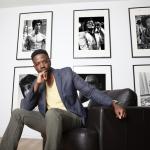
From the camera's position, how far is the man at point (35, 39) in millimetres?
4297

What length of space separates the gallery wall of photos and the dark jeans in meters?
2.09

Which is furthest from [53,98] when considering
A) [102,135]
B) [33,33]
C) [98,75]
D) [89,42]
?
[33,33]

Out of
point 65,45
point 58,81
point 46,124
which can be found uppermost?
point 65,45

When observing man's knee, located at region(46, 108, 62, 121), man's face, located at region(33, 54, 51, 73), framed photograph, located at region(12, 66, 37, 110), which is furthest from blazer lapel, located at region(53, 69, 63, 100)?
framed photograph, located at region(12, 66, 37, 110)

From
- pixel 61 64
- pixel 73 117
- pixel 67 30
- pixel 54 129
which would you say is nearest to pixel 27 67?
pixel 61 64

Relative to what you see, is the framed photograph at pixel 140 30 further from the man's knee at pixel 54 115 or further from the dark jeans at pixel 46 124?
the man's knee at pixel 54 115

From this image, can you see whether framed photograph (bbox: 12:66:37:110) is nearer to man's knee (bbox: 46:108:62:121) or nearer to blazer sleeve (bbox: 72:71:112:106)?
blazer sleeve (bbox: 72:71:112:106)

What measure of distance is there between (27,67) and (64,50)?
2.49 ft

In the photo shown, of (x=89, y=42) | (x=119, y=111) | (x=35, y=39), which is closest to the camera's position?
(x=119, y=111)

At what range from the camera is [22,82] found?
13.9 feet

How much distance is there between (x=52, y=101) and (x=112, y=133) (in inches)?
25.8

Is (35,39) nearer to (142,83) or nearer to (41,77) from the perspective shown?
(142,83)

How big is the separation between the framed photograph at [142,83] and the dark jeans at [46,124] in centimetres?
209

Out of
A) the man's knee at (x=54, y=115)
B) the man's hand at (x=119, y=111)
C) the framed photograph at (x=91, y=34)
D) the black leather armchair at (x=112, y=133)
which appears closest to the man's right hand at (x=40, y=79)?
the man's knee at (x=54, y=115)
